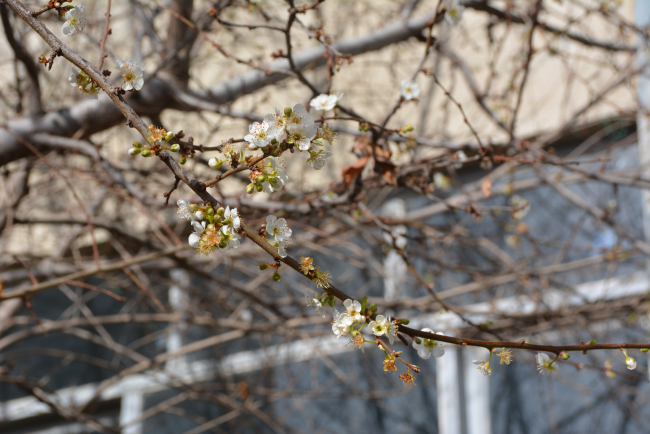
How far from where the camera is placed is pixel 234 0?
6.81 feet

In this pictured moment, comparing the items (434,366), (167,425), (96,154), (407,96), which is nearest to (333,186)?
(407,96)

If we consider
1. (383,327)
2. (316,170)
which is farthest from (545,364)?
(316,170)

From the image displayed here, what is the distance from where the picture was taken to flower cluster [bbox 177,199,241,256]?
718mm

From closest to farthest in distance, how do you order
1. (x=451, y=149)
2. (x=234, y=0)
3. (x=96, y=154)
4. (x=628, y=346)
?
(x=628, y=346) → (x=96, y=154) → (x=451, y=149) → (x=234, y=0)

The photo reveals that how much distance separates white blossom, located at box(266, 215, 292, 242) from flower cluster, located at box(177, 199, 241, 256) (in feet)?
0.21

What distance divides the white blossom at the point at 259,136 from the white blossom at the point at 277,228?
0.13 m

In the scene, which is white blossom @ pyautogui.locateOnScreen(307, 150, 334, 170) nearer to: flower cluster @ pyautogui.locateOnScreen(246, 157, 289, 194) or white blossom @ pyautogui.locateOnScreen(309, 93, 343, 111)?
flower cluster @ pyautogui.locateOnScreen(246, 157, 289, 194)

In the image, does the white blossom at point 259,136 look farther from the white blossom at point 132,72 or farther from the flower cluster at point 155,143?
the white blossom at point 132,72

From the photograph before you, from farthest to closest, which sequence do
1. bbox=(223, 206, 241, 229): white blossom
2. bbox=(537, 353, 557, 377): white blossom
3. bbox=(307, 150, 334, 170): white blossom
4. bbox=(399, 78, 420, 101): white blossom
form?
bbox=(399, 78, 420, 101): white blossom
bbox=(537, 353, 557, 377): white blossom
bbox=(307, 150, 334, 170): white blossom
bbox=(223, 206, 241, 229): white blossom

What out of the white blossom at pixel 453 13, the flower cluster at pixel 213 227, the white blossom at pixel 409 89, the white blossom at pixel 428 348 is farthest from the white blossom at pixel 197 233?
the white blossom at pixel 453 13

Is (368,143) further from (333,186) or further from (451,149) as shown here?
(451,149)

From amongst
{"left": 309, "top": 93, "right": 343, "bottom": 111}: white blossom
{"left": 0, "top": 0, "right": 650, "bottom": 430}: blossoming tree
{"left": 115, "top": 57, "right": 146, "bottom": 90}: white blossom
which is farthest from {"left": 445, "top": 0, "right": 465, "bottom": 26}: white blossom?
{"left": 115, "top": 57, "right": 146, "bottom": 90}: white blossom

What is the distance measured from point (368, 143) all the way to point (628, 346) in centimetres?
83

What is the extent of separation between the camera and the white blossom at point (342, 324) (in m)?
0.79
